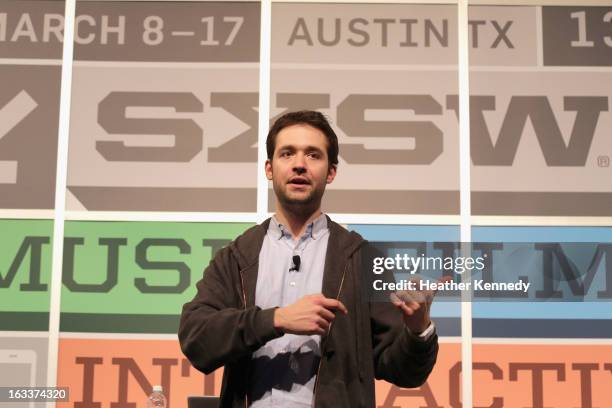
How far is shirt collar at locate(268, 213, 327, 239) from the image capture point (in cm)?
183

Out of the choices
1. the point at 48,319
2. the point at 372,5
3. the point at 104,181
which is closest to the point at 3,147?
the point at 104,181

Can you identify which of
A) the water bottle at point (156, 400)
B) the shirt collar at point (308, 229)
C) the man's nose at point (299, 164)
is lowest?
the water bottle at point (156, 400)

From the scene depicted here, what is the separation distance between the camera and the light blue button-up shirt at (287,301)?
163cm

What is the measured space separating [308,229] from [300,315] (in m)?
0.34

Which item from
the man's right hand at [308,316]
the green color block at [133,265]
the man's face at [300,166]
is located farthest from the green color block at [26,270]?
the man's right hand at [308,316]

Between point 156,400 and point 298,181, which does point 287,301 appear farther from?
point 156,400

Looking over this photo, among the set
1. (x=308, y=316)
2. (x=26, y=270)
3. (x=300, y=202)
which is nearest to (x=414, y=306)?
(x=308, y=316)

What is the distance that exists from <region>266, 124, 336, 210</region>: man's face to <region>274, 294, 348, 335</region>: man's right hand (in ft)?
1.06

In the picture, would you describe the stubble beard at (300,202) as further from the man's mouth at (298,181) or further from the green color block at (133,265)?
the green color block at (133,265)

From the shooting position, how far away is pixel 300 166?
5.91 ft

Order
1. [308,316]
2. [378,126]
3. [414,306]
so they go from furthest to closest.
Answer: [378,126] → [414,306] → [308,316]

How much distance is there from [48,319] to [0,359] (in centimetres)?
29

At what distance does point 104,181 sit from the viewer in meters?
3.67

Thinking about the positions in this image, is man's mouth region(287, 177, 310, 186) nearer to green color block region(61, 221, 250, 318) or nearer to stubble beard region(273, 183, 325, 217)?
stubble beard region(273, 183, 325, 217)
